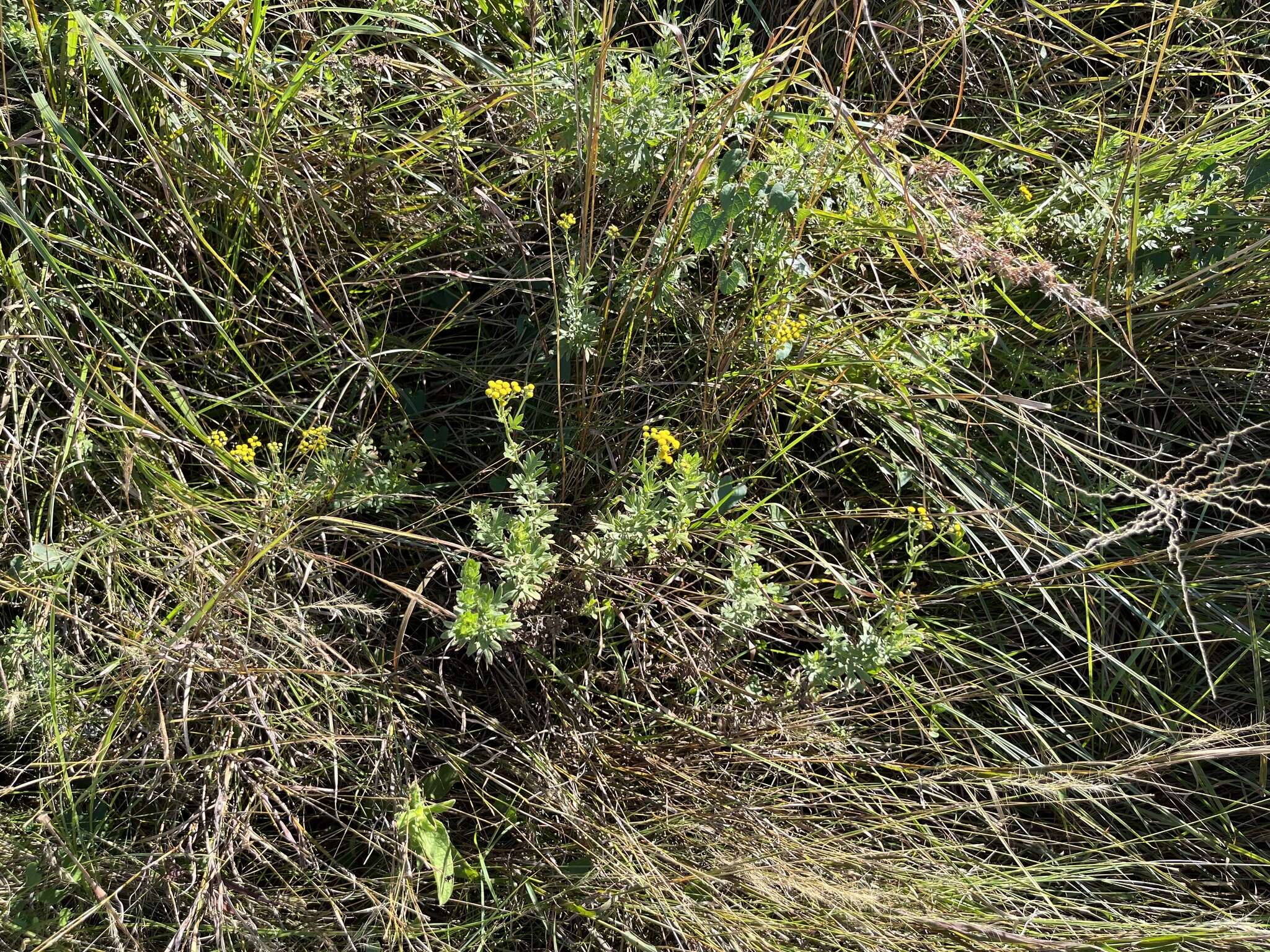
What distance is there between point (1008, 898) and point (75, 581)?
169 cm

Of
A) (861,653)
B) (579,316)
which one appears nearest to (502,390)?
(579,316)

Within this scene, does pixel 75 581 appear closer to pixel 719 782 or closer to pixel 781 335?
pixel 719 782

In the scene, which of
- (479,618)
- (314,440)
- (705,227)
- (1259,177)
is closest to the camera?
(479,618)

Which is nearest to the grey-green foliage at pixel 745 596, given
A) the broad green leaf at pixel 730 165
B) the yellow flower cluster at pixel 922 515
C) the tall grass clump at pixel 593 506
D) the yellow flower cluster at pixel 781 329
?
the tall grass clump at pixel 593 506

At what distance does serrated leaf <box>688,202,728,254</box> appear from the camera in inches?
59.9

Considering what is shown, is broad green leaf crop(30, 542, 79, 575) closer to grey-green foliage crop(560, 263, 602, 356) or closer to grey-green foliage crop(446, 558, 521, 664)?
grey-green foliage crop(446, 558, 521, 664)

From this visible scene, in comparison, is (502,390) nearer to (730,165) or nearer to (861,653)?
(730,165)

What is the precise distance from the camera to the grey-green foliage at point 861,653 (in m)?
1.59

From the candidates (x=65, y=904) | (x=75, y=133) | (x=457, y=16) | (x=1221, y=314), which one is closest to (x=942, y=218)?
(x=1221, y=314)

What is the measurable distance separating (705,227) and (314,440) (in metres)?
0.75

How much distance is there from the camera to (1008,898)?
5.19 ft

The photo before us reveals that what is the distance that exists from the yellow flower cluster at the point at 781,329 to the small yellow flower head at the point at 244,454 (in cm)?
92

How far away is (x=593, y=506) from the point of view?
68.4 inches

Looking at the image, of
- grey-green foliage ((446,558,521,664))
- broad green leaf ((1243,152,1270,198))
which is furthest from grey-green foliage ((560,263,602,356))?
broad green leaf ((1243,152,1270,198))
